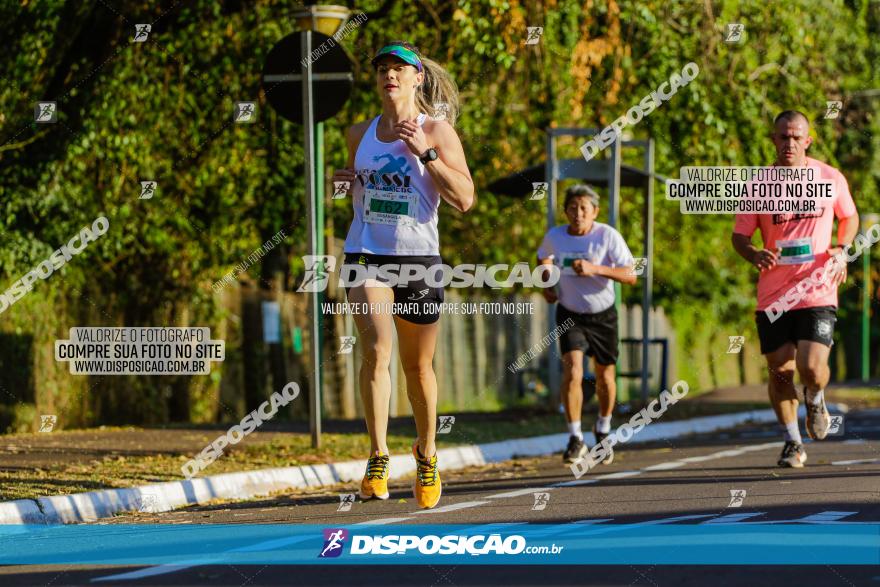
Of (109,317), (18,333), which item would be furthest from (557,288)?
(109,317)

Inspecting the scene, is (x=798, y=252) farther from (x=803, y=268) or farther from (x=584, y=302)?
(x=584, y=302)

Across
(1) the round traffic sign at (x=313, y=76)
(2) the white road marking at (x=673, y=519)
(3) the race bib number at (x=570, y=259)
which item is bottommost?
(2) the white road marking at (x=673, y=519)

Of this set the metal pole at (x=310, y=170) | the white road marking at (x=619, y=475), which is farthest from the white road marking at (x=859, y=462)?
the metal pole at (x=310, y=170)

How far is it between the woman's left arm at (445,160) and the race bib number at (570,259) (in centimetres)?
477

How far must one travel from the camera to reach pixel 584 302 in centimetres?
1334

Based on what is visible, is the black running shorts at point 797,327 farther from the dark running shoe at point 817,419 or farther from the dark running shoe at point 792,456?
the dark running shoe at point 792,456

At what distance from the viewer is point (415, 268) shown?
336 inches

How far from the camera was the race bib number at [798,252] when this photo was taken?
11469mm

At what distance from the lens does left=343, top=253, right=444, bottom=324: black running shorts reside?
8531 mm

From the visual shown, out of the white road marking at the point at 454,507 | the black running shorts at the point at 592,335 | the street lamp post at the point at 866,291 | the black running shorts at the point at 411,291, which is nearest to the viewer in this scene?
the black running shorts at the point at 411,291

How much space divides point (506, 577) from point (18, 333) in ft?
38.6

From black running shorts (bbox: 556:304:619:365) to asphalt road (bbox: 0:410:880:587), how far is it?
0.90 metres

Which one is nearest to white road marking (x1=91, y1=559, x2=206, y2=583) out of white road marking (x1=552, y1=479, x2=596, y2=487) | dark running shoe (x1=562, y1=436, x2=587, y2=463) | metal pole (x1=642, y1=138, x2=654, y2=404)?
white road marking (x1=552, y1=479, x2=596, y2=487)

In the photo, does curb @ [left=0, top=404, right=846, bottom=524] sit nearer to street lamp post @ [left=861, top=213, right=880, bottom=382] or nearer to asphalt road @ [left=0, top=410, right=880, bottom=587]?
asphalt road @ [left=0, top=410, right=880, bottom=587]
